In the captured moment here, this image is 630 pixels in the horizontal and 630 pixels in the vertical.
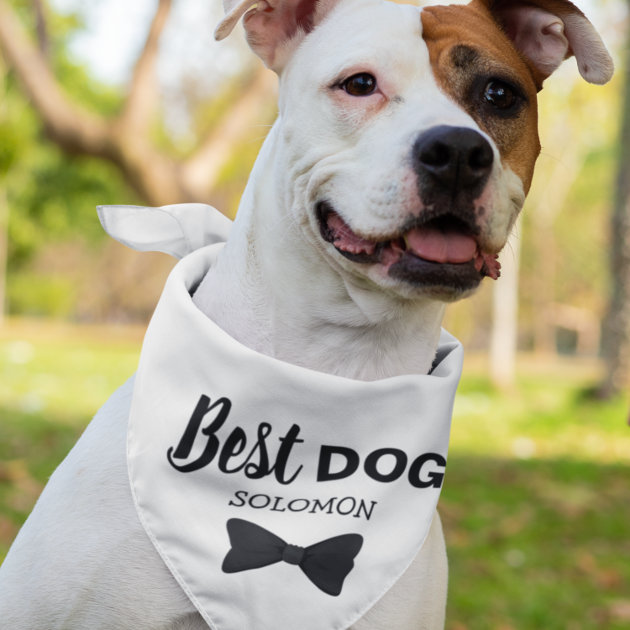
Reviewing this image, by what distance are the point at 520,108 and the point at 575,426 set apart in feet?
23.8

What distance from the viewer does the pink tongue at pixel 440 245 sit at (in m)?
2.09

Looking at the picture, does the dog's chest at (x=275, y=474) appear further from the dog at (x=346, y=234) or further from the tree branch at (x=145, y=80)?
the tree branch at (x=145, y=80)

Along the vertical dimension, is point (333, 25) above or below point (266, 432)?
above

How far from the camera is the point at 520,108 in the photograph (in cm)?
236

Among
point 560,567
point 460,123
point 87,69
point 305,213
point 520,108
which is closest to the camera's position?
point 460,123

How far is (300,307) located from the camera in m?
2.32

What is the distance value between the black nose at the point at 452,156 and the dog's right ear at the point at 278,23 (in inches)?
28.1

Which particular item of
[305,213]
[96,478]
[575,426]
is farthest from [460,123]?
[575,426]

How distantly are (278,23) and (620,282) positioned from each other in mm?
7615

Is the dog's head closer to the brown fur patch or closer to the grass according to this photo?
the brown fur patch

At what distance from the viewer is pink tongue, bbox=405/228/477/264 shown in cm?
209

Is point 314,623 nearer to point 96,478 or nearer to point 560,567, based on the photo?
point 96,478

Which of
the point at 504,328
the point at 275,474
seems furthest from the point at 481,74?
the point at 504,328

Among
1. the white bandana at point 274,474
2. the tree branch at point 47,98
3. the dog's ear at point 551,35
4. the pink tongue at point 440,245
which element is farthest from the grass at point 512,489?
the dog's ear at point 551,35
